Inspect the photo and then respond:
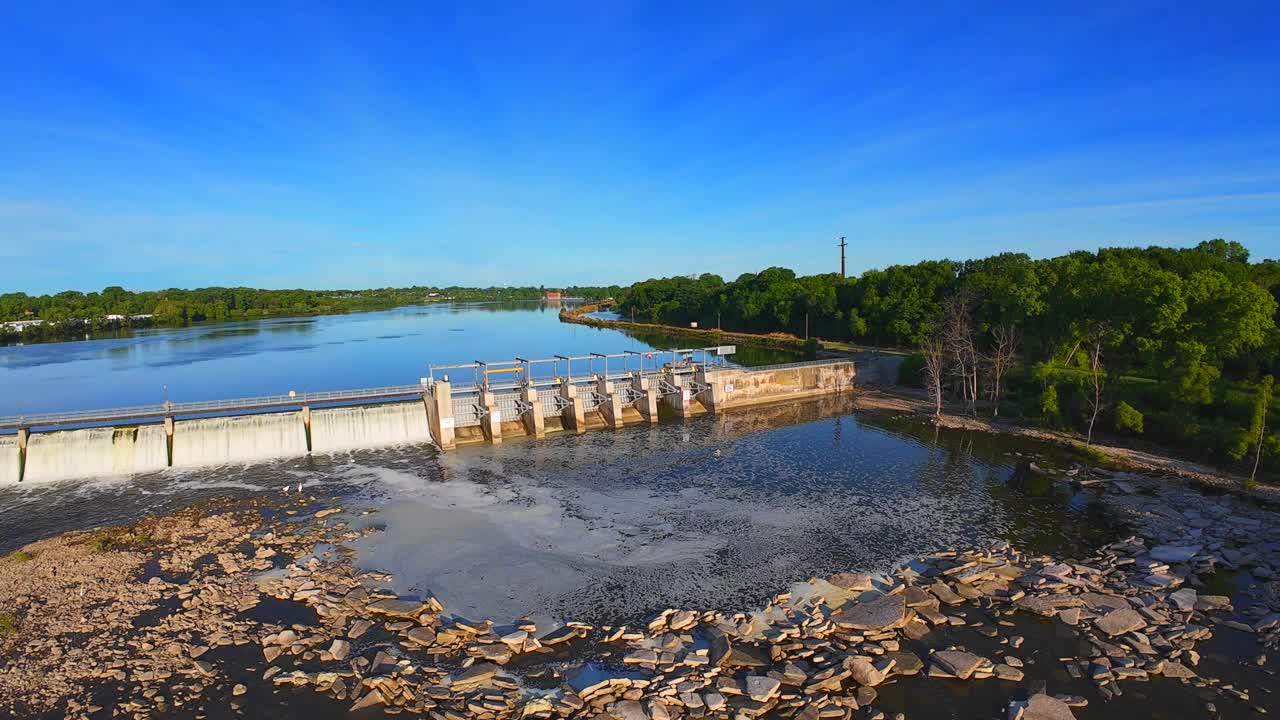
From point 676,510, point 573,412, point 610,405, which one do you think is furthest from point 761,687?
point 610,405

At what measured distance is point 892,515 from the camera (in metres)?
27.0

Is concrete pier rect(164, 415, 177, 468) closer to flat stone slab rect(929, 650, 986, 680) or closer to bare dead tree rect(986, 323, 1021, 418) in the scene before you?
flat stone slab rect(929, 650, 986, 680)

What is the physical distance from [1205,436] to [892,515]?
19141 millimetres

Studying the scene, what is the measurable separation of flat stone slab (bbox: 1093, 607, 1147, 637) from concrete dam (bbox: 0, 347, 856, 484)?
2951 centimetres

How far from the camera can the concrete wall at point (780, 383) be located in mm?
50406

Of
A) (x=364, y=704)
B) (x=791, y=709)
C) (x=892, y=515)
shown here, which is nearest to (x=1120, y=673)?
(x=791, y=709)

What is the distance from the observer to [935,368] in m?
46.8

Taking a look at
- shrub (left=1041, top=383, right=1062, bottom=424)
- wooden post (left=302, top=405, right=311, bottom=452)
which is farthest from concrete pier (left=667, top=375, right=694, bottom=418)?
wooden post (left=302, top=405, right=311, bottom=452)

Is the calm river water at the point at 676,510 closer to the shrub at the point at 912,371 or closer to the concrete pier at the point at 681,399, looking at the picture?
the concrete pier at the point at 681,399

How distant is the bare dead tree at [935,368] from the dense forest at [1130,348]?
19 cm

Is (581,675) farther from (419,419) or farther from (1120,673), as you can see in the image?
(419,419)

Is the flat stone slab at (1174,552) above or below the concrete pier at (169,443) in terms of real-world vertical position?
below

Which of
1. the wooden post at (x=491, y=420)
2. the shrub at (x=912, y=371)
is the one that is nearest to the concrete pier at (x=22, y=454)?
the wooden post at (x=491, y=420)

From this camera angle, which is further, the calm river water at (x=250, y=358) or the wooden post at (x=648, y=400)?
the calm river water at (x=250, y=358)
